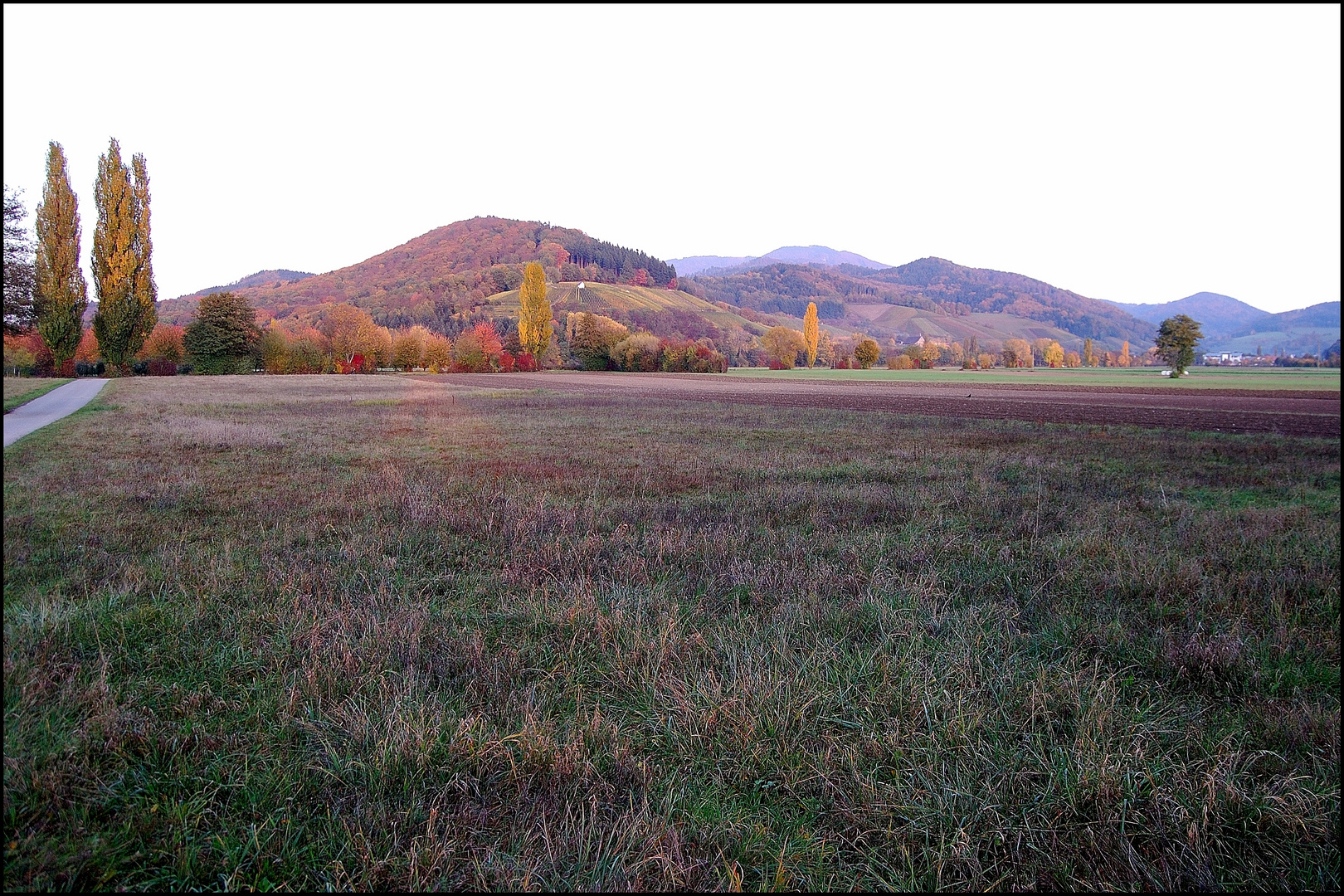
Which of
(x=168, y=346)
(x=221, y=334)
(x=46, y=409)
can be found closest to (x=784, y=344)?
(x=221, y=334)

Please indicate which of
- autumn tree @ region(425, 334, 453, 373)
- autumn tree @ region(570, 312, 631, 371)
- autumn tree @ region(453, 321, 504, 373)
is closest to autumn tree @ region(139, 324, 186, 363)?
autumn tree @ region(425, 334, 453, 373)

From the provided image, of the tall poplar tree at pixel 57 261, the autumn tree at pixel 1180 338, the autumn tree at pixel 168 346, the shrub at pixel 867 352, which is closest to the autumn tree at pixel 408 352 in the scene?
the autumn tree at pixel 168 346

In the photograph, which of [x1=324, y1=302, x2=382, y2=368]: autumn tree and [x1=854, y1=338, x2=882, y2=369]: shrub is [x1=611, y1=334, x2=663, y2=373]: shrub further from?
[x1=854, y1=338, x2=882, y2=369]: shrub

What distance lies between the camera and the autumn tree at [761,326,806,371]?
116 meters

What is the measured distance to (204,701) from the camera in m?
3.33

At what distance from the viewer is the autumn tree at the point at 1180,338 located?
19.6 ft

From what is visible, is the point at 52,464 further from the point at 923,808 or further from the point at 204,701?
the point at 923,808

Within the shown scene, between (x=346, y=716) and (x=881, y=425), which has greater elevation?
(x=881, y=425)

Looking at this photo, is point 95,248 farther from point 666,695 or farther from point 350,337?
point 350,337

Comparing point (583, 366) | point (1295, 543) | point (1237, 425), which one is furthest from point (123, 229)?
point (583, 366)

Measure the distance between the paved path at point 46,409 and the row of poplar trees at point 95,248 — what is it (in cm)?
633

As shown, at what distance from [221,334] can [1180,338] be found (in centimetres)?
7694

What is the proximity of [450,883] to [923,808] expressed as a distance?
191 centimetres

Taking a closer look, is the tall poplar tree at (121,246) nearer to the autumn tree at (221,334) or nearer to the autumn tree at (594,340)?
the autumn tree at (221,334)
